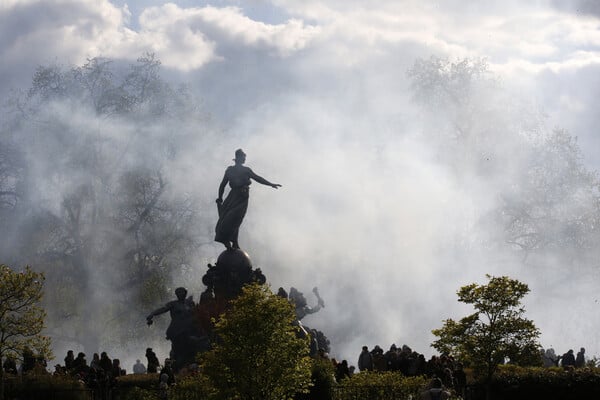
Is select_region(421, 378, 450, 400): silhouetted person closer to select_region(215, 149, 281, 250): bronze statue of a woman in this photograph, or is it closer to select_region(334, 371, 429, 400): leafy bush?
select_region(334, 371, 429, 400): leafy bush

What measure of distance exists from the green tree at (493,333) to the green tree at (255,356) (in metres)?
4.71

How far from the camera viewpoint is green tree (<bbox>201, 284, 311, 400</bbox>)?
2027 centimetres

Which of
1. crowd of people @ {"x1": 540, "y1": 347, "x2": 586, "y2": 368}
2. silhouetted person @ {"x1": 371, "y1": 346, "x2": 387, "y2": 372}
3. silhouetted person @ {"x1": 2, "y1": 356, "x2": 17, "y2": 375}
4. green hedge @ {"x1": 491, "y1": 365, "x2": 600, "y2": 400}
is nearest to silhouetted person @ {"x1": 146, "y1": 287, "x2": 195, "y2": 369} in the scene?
silhouetted person @ {"x1": 2, "y1": 356, "x2": 17, "y2": 375}

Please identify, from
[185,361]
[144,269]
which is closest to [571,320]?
[144,269]

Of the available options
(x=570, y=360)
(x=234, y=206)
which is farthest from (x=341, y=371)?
(x=570, y=360)

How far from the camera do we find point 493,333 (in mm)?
23984

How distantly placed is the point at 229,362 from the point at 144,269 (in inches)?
1236

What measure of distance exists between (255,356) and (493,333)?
637 cm

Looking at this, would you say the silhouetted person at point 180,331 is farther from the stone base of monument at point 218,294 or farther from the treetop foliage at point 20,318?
the treetop foliage at point 20,318

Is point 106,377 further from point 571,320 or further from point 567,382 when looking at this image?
point 571,320

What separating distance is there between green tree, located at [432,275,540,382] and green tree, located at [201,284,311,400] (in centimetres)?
471

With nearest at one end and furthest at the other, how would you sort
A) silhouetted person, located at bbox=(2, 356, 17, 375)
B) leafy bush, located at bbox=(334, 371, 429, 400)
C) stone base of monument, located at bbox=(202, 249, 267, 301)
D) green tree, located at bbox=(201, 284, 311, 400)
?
green tree, located at bbox=(201, 284, 311, 400), leafy bush, located at bbox=(334, 371, 429, 400), silhouetted person, located at bbox=(2, 356, 17, 375), stone base of monument, located at bbox=(202, 249, 267, 301)

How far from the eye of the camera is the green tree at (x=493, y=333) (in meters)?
23.9

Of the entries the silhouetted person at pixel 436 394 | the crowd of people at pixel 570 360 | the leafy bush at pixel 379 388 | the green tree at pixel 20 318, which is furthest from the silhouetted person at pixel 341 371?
the green tree at pixel 20 318
